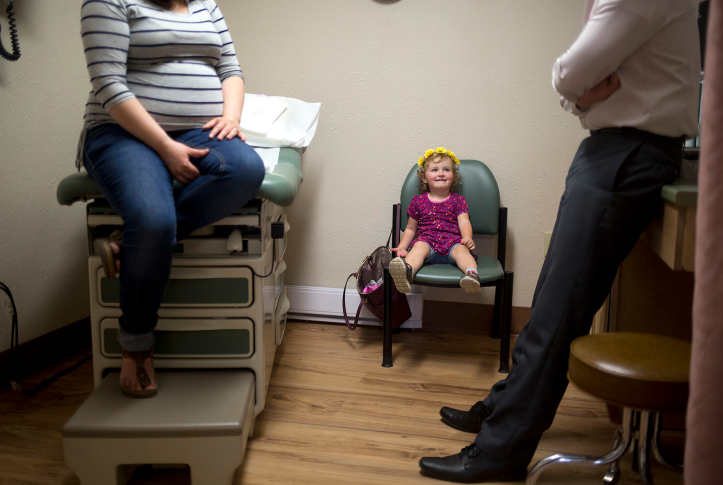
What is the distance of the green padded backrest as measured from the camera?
2232 millimetres

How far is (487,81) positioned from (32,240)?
191cm

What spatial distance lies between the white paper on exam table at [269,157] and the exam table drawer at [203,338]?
468 mm

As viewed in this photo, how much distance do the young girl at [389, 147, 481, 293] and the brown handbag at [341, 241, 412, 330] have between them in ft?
0.35

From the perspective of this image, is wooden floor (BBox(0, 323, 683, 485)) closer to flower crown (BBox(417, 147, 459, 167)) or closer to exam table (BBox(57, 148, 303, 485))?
exam table (BBox(57, 148, 303, 485))

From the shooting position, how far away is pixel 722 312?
61cm

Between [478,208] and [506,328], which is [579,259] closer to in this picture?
[506,328]

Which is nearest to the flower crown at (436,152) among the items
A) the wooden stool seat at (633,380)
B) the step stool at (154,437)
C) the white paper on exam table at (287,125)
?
the white paper on exam table at (287,125)

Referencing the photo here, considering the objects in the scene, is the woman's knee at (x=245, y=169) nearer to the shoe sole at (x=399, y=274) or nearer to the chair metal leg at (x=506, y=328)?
the shoe sole at (x=399, y=274)

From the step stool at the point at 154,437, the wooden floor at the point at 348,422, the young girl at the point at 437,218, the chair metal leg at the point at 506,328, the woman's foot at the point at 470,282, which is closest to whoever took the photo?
the step stool at the point at 154,437

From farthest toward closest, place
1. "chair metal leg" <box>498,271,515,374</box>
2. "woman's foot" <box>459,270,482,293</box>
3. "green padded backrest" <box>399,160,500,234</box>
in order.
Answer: "green padded backrest" <box>399,160,500,234</box> → "chair metal leg" <box>498,271,515,374</box> → "woman's foot" <box>459,270,482,293</box>

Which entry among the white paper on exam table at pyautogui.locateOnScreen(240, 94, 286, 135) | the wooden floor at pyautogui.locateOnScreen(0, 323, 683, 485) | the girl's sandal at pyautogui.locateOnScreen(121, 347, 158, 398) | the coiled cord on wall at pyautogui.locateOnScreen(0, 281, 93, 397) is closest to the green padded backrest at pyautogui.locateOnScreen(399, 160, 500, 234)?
the wooden floor at pyautogui.locateOnScreen(0, 323, 683, 485)

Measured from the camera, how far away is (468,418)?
1602 millimetres

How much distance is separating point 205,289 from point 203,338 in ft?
0.45

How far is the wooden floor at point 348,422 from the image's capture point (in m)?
1.38
